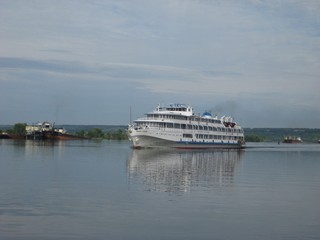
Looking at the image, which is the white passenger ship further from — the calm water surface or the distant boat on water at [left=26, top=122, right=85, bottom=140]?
the distant boat on water at [left=26, top=122, right=85, bottom=140]

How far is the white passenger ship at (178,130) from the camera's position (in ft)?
335

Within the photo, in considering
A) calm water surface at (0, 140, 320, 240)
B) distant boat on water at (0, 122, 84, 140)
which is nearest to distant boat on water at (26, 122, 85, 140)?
distant boat on water at (0, 122, 84, 140)

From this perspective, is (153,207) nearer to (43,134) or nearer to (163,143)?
(163,143)

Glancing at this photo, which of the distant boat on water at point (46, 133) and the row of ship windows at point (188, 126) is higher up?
the row of ship windows at point (188, 126)

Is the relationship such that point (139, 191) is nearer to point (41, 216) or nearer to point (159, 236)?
point (41, 216)

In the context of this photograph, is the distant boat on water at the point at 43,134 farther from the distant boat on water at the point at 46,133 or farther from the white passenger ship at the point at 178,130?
the white passenger ship at the point at 178,130

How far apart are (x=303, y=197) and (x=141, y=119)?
2789 inches

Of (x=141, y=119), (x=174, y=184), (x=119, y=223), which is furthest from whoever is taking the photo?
(x=141, y=119)

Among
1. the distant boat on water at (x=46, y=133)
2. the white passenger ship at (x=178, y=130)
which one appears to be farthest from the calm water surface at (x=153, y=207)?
the distant boat on water at (x=46, y=133)

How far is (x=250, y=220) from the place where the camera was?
24.8 meters

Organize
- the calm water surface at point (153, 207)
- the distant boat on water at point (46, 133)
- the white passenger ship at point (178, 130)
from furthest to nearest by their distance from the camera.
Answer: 1. the distant boat on water at point (46, 133)
2. the white passenger ship at point (178, 130)
3. the calm water surface at point (153, 207)

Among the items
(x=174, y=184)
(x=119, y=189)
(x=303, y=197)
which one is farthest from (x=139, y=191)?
(x=303, y=197)

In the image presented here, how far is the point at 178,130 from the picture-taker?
4188 inches

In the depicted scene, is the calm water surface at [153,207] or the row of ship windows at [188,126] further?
the row of ship windows at [188,126]
